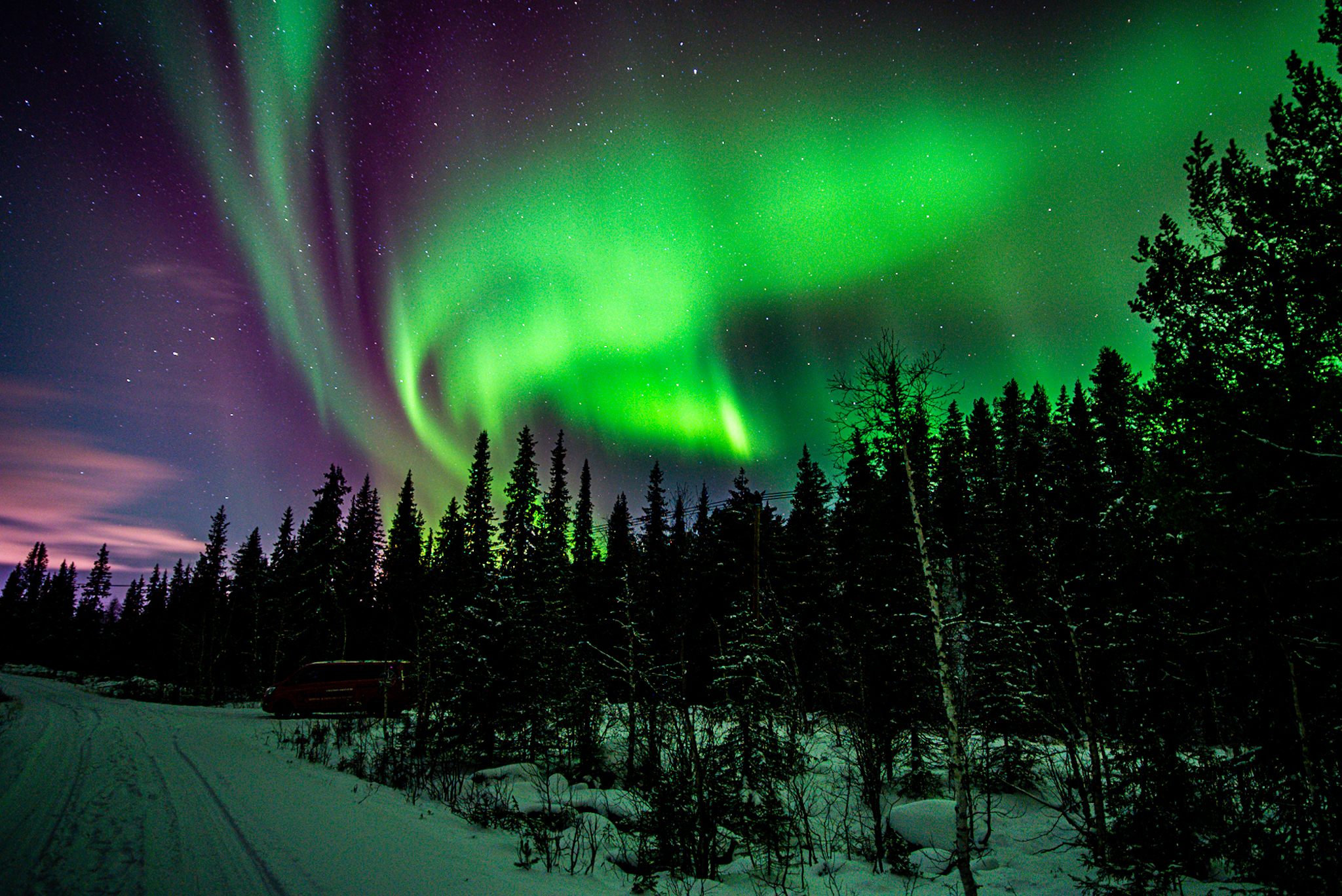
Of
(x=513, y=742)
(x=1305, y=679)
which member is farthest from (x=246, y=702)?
(x=1305, y=679)

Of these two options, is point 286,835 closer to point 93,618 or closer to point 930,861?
point 930,861

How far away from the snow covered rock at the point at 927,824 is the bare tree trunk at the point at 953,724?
8.85 ft

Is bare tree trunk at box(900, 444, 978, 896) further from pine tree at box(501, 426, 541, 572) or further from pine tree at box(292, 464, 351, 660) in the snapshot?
pine tree at box(292, 464, 351, 660)

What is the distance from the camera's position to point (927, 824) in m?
13.1

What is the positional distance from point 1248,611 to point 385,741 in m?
20.2

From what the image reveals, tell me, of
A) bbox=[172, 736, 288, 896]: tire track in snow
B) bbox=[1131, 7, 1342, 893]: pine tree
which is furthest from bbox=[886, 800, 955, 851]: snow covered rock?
bbox=[172, 736, 288, 896]: tire track in snow

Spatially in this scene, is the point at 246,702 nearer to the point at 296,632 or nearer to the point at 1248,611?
the point at 296,632

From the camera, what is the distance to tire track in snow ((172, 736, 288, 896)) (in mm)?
5934

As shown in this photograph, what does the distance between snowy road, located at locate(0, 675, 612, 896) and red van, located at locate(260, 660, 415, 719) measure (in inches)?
A: 420

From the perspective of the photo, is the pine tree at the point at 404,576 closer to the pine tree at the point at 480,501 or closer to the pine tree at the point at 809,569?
the pine tree at the point at 480,501

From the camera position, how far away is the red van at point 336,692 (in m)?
24.5

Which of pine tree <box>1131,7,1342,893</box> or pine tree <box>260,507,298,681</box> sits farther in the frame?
pine tree <box>260,507,298,681</box>

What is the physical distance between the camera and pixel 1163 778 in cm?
942

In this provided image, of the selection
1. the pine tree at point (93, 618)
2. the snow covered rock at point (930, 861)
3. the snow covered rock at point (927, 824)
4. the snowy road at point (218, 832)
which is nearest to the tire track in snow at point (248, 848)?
the snowy road at point (218, 832)
